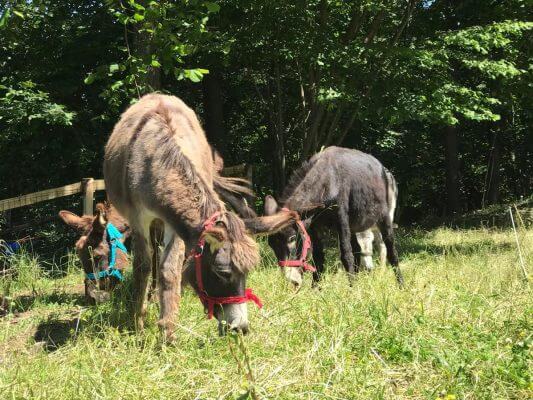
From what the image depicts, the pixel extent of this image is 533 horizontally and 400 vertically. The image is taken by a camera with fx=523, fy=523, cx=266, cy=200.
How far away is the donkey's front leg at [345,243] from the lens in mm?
5559

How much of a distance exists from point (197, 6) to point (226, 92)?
8.72 meters

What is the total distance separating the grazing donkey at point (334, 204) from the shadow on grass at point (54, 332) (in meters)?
2.03

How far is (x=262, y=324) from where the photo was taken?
371 cm

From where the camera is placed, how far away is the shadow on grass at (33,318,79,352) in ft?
13.5

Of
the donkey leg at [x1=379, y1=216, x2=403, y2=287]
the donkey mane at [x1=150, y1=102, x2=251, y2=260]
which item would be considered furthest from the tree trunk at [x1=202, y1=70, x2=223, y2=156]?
the donkey mane at [x1=150, y1=102, x2=251, y2=260]

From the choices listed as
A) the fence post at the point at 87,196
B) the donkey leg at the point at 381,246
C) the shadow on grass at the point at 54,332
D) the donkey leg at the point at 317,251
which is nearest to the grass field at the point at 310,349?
the shadow on grass at the point at 54,332

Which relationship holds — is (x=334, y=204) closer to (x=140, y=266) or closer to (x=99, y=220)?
(x=140, y=266)

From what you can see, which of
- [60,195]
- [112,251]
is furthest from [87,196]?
[112,251]

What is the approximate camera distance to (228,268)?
3.32 meters

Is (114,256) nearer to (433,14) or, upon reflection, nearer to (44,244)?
(44,244)

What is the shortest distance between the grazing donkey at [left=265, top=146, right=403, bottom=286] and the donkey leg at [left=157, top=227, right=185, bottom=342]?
1555 mm

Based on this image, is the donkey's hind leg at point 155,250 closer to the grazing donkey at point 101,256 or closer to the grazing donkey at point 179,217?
the grazing donkey at point 101,256

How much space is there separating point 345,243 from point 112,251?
239cm

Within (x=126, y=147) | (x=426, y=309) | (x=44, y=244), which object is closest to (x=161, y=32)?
(x=126, y=147)
